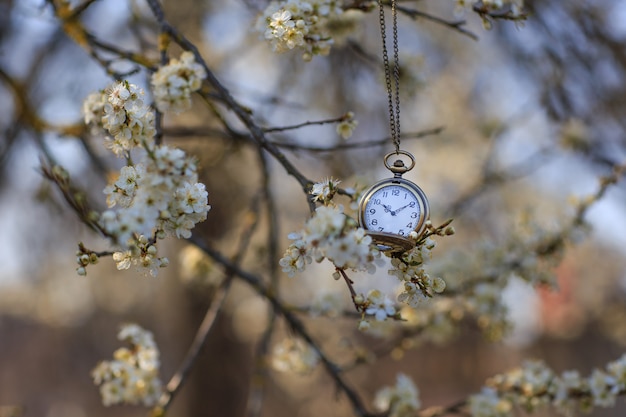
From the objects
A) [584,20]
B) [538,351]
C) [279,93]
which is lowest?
[279,93]

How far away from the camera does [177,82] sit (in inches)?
70.2

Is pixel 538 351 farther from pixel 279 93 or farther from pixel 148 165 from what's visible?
pixel 148 165

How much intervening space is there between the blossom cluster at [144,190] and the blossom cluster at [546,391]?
5.50 ft

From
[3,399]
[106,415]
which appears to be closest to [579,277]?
[106,415]

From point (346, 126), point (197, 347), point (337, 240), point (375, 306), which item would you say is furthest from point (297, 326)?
point (337, 240)

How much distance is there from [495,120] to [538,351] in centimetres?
952

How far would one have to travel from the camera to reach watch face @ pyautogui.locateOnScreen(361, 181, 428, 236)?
1735 mm

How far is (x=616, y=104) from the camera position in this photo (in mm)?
4359

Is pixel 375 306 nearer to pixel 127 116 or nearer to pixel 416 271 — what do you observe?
pixel 416 271

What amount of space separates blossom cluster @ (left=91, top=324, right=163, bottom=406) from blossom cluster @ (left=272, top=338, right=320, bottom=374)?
783 millimetres

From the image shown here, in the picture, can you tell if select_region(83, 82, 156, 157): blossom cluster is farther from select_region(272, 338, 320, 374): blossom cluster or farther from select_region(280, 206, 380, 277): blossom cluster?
select_region(272, 338, 320, 374): blossom cluster

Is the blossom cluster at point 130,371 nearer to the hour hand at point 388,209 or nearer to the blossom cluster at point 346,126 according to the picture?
the blossom cluster at point 346,126

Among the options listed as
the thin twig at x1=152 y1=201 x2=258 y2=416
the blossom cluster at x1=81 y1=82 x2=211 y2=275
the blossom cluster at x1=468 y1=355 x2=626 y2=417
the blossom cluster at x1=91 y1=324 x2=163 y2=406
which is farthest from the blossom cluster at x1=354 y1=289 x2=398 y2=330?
the blossom cluster at x1=468 y1=355 x2=626 y2=417

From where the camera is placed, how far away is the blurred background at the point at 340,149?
3512 mm
